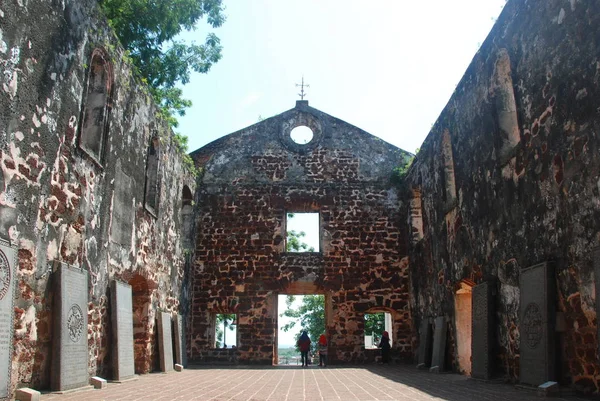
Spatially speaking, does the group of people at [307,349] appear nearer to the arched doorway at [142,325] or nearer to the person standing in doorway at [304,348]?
the person standing in doorway at [304,348]

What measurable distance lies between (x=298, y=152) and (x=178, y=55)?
4.48 m

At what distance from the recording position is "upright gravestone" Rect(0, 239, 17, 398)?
5.51 metres

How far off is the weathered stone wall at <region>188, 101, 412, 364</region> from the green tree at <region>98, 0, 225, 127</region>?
83.7 inches

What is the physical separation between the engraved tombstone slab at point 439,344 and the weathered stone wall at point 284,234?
3324mm

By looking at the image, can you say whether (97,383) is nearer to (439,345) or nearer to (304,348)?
(439,345)

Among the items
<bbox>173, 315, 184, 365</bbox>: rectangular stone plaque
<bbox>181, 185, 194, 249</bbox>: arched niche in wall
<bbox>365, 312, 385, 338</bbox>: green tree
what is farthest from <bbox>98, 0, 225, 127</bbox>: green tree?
<bbox>365, 312, 385, 338</bbox>: green tree

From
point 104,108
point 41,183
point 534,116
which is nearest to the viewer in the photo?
point 41,183

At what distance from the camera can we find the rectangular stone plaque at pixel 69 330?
678cm

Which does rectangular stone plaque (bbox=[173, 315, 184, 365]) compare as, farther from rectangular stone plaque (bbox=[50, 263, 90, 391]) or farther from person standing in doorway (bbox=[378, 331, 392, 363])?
person standing in doorway (bbox=[378, 331, 392, 363])

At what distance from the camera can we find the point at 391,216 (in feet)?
53.1

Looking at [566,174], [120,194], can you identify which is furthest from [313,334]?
[566,174]

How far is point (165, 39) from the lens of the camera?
1575 centimetres

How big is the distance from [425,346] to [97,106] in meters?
8.57

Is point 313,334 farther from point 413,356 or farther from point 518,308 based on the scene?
point 518,308
